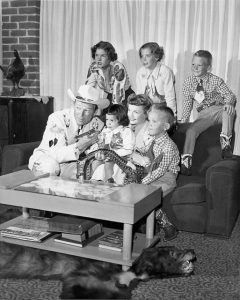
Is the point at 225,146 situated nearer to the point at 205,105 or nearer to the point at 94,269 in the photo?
the point at 205,105

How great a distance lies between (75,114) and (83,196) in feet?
3.73

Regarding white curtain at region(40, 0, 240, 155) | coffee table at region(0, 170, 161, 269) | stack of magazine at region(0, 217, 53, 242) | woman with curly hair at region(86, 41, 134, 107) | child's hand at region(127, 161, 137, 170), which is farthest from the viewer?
white curtain at region(40, 0, 240, 155)

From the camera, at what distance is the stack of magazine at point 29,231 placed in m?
2.67

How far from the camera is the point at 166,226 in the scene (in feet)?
10.1

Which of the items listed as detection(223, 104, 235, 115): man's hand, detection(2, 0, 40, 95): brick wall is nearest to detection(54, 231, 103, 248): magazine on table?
detection(223, 104, 235, 115): man's hand

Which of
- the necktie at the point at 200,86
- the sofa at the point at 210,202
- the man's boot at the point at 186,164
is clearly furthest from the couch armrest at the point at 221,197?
the necktie at the point at 200,86

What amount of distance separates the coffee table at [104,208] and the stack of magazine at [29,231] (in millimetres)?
27

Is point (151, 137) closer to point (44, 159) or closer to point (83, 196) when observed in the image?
point (44, 159)

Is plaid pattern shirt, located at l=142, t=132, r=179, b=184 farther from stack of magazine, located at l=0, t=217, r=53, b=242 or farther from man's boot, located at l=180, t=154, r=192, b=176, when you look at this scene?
stack of magazine, located at l=0, t=217, r=53, b=242

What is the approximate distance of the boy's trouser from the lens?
3682 mm

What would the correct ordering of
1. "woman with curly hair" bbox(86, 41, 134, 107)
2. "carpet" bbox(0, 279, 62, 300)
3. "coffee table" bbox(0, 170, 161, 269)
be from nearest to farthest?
1. "carpet" bbox(0, 279, 62, 300)
2. "coffee table" bbox(0, 170, 161, 269)
3. "woman with curly hair" bbox(86, 41, 134, 107)

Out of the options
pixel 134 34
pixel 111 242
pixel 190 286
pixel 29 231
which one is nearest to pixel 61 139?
pixel 29 231

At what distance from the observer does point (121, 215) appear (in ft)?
7.74

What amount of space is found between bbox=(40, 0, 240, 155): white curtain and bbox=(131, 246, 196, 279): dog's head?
256cm
